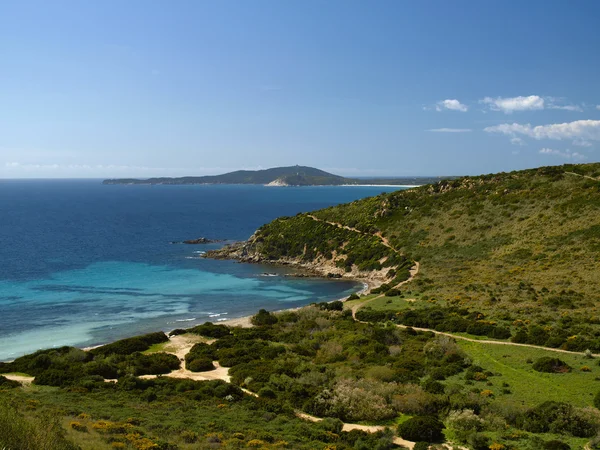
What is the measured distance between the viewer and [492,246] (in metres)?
70.5

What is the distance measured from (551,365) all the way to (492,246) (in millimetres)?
44078

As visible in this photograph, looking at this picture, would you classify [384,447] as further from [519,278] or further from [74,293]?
[74,293]

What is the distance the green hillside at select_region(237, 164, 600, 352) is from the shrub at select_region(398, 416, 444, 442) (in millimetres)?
17234

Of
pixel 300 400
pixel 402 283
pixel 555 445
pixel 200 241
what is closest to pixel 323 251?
pixel 402 283

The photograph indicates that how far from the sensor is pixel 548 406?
22.0m

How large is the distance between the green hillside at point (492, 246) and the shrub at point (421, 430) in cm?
1723

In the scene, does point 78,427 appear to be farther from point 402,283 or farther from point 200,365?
point 402,283

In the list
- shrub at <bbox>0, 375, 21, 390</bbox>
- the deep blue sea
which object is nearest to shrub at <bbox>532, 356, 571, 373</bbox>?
shrub at <bbox>0, 375, 21, 390</bbox>

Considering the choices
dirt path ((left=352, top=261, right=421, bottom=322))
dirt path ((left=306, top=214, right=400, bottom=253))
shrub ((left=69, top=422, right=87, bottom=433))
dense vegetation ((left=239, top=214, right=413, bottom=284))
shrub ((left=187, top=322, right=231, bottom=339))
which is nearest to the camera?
shrub ((left=69, top=422, right=87, bottom=433))

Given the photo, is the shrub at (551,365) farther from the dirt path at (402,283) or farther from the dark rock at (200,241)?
the dark rock at (200,241)

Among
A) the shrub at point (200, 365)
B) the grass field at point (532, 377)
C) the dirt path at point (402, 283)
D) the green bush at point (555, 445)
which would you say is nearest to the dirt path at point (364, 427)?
the green bush at point (555, 445)

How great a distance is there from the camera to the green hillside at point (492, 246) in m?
42.4

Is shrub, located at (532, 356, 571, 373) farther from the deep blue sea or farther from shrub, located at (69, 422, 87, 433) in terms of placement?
the deep blue sea

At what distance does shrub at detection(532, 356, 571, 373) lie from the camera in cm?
2866
